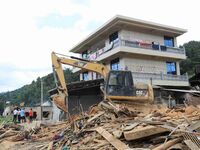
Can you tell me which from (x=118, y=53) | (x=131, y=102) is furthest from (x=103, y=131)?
(x=118, y=53)

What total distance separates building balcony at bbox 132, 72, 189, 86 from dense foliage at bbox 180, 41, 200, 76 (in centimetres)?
1512

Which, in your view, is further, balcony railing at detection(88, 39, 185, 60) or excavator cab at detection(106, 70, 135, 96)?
balcony railing at detection(88, 39, 185, 60)

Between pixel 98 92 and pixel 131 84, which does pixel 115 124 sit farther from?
pixel 98 92

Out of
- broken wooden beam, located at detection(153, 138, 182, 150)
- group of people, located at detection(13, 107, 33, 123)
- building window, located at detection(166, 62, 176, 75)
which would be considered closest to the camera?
broken wooden beam, located at detection(153, 138, 182, 150)

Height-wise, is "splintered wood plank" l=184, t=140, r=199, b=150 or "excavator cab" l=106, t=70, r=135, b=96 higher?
"excavator cab" l=106, t=70, r=135, b=96

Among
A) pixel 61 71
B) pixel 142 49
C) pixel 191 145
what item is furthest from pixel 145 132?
pixel 142 49

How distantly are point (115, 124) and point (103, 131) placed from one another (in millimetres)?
1058

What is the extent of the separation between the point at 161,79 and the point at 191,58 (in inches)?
959

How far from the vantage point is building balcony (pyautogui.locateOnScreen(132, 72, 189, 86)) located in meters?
31.9

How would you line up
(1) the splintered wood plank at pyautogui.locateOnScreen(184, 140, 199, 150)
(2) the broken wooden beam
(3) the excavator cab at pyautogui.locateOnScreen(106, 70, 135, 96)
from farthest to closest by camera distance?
(3) the excavator cab at pyautogui.locateOnScreen(106, 70, 135, 96)
(2) the broken wooden beam
(1) the splintered wood plank at pyautogui.locateOnScreen(184, 140, 199, 150)

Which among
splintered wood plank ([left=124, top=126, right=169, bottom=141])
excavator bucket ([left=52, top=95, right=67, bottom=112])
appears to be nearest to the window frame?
excavator bucket ([left=52, top=95, right=67, bottom=112])

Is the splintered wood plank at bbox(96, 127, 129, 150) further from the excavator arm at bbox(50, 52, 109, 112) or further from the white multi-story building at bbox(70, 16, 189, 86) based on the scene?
the white multi-story building at bbox(70, 16, 189, 86)

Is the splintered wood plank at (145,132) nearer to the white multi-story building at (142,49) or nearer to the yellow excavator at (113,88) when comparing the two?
the yellow excavator at (113,88)

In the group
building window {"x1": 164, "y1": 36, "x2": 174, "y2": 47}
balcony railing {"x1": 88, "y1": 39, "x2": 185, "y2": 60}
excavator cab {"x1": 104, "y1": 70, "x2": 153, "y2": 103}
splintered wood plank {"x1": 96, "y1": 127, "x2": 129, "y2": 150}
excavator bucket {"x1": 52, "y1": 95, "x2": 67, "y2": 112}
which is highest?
building window {"x1": 164, "y1": 36, "x2": 174, "y2": 47}
